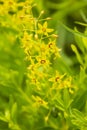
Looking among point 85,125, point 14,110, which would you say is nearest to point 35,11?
point 14,110

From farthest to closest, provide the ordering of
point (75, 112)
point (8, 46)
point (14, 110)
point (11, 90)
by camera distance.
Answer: point (8, 46)
point (11, 90)
point (14, 110)
point (75, 112)

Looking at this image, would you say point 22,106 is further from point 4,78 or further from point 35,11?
point 35,11

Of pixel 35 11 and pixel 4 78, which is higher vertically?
pixel 35 11

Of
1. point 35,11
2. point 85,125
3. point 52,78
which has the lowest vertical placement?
point 85,125

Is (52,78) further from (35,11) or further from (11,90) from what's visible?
(35,11)

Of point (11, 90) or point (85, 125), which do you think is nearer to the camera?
point (85, 125)

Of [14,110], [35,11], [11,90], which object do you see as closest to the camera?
[14,110]

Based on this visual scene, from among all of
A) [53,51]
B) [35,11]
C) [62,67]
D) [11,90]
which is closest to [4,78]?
[11,90]
